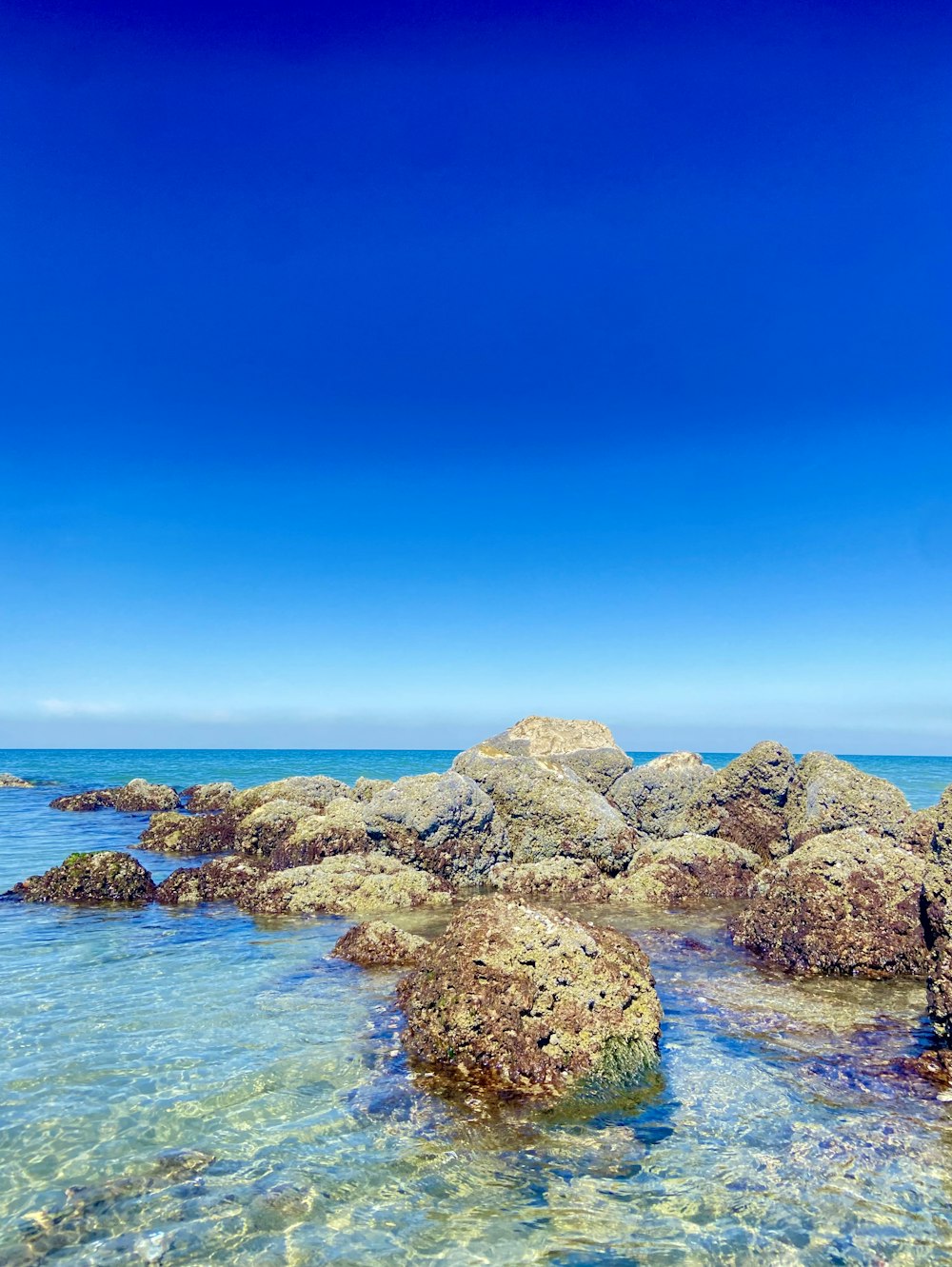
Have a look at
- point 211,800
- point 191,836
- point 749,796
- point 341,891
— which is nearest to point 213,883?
point 341,891

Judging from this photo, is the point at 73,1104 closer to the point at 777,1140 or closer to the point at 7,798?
the point at 777,1140

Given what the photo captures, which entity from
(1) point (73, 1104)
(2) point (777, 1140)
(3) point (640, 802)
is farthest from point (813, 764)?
(1) point (73, 1104)

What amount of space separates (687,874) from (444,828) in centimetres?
504

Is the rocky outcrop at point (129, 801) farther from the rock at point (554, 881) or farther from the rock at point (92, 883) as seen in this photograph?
the rock at point (554, 881)

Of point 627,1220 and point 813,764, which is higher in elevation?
point 813,764

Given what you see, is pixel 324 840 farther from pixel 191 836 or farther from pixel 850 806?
pixel 850 806

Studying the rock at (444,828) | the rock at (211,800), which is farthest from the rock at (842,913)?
the rock at (211,800)

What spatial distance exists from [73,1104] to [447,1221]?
11.3ft

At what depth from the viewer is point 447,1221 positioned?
4.76m

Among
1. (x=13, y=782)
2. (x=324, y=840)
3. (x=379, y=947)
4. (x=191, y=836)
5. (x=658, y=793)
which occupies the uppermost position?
(x=658, y=793)

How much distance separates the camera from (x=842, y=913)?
1045cm

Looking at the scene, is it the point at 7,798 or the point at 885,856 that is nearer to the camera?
the point at 885,856

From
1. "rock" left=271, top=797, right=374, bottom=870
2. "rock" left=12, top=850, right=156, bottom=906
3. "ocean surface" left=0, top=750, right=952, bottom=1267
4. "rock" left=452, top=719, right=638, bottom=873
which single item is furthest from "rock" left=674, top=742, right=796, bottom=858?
"rock" left=12, top=850, right=156, bottom=906

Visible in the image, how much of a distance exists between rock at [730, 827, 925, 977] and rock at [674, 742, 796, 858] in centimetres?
658
